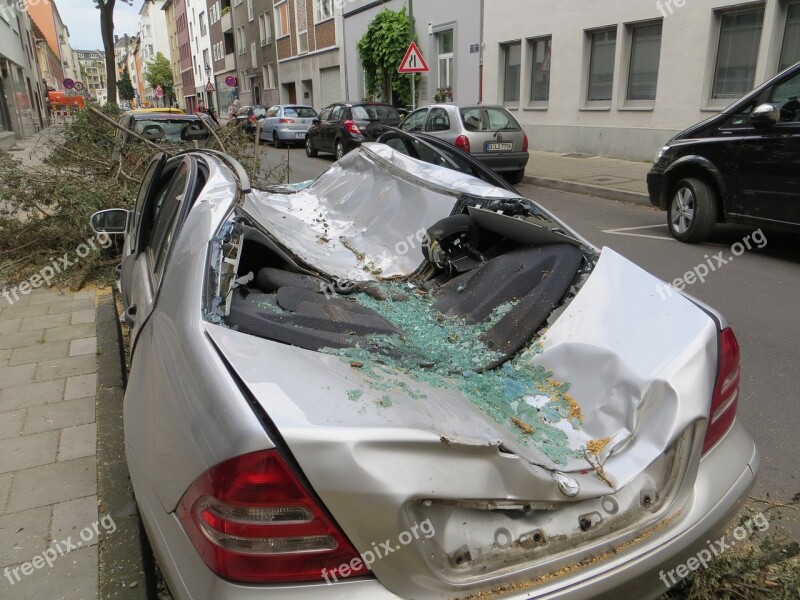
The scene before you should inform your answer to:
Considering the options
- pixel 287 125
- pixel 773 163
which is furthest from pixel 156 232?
pixel 287 125

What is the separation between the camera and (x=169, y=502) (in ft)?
4.97

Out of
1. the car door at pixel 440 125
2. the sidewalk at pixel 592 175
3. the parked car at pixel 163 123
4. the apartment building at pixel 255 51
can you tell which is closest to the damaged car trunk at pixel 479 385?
the parked car at pixel 163 123

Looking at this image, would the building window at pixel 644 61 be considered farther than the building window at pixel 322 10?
No

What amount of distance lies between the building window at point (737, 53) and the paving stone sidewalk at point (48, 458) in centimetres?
1230

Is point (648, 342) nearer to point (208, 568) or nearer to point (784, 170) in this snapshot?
point (208, 568)

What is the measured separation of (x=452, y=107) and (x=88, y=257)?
829 centimetres

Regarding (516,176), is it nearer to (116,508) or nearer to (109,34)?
(116,508)

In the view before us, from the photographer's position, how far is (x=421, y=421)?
1485mm

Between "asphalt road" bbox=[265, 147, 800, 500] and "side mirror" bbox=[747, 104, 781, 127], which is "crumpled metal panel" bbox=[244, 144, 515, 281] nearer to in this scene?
"asphalt road" bbox=[265, 147, 800, 500]

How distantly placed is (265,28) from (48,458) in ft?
134

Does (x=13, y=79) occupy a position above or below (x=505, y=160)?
above

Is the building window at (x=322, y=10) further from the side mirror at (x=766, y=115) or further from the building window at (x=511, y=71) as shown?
the side mirror at (x=766, y=115)

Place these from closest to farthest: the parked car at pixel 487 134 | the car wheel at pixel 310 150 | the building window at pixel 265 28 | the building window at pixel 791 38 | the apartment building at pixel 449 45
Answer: the building window at pixel 791 38
the parked car at pixel 487 134
the apartment building at pixel 449 45
the car wheel at pixel 310 150
the building window at pixel 265 28

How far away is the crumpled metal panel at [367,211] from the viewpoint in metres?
3.44
